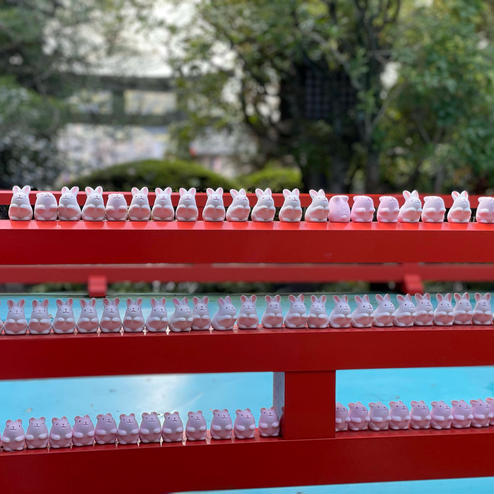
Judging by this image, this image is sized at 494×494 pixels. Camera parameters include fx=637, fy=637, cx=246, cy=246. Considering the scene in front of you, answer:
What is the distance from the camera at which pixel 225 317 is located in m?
1.71

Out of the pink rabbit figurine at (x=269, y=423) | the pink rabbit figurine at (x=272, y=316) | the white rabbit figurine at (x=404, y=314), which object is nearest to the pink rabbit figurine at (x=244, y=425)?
the pink rabbit figurine at (x=269, y=423)

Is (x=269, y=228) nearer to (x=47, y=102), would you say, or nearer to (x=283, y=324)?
(x=283, y=324)

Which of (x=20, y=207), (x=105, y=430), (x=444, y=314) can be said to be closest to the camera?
(x=20, y=207)

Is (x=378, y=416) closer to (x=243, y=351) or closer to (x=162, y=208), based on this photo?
(x=243, y=351)

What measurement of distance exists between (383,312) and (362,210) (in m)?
0.30

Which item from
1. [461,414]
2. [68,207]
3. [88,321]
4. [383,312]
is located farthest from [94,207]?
[461,414]

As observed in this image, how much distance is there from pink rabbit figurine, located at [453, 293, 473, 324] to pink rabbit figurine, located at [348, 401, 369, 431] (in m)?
0.37

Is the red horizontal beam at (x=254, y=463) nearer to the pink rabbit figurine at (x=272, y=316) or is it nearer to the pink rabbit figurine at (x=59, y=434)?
the pink rabbit figurine at (x=59, y=434)

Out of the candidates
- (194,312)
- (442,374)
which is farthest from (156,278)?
(194,312)

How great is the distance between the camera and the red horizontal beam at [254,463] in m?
1.65

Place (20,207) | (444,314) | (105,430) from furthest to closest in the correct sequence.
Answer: (444,314)
(105,430)
(20,207)

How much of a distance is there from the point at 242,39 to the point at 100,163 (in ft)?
5.94

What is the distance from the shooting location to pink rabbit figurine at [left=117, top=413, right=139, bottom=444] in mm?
1718

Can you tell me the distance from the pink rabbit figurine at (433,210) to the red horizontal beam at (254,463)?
61 centimetres
